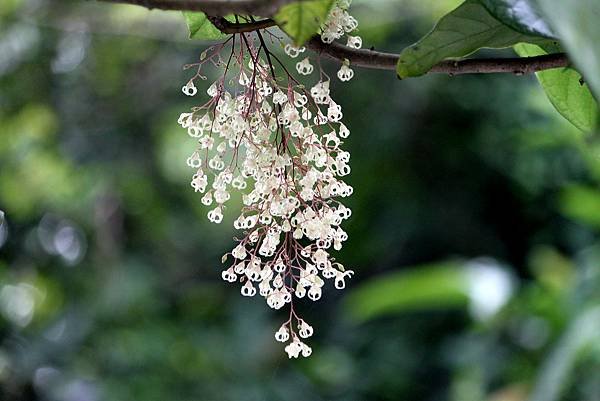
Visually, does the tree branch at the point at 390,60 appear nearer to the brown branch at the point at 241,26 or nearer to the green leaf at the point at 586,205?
the brown branch at the point at 241,26

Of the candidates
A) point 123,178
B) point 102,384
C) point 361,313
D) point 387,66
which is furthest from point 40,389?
point 387,66

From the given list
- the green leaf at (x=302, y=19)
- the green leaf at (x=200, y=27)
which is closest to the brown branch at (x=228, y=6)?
the green leaf at (x=302, y=19)

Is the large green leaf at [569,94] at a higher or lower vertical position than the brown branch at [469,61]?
higher

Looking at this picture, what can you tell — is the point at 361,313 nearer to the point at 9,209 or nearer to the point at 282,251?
the point at 9,209

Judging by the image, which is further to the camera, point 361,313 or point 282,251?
point 361,313

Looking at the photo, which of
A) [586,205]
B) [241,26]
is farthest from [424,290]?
[241,26]

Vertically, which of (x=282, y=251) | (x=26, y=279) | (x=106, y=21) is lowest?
(x=282, y=251)
